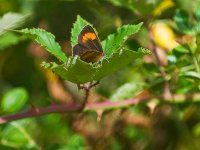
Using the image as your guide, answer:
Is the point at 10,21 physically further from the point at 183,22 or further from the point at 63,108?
the point at 183,22

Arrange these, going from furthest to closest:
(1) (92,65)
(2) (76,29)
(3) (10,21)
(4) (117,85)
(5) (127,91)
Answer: (4) (117,85)
(5) (127,91)
(3) (10,21)
(2) (76,29)
(1) (92,65)

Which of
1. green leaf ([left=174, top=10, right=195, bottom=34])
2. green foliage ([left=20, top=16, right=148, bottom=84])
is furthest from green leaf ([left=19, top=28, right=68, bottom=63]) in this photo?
green leaf ([left=174, top=10, right=195, bottom=34])

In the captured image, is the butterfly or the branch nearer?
the butterfly

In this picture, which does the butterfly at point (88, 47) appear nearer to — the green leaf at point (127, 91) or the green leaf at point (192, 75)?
the green leaf at point (192, 75)

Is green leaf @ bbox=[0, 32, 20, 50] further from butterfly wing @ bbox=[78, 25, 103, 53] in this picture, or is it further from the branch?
butterfly wing @ bbox=[78, 25, 103, 53]

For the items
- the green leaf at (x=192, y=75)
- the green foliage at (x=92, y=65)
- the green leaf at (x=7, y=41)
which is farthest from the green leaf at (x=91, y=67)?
the green leaf at (x=7, y=41)

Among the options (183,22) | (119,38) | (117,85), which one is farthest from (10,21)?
(117,85)
